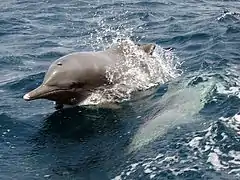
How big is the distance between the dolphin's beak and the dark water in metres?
0.56

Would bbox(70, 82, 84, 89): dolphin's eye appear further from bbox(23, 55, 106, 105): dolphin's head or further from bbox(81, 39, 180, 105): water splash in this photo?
bbox(81, 39, 180, 105): water splash

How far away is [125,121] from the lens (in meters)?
10.3

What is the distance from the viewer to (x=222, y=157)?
8.14m

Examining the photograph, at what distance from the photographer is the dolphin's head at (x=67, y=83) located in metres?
10.5

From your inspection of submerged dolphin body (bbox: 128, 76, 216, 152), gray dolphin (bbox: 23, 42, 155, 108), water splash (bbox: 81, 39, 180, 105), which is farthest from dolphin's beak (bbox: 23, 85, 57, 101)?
submerged dolphin body (bbox: 128, 76, 216, 152)

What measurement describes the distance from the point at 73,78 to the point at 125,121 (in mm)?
1475

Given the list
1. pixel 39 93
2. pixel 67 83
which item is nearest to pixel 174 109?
pixel 67 83

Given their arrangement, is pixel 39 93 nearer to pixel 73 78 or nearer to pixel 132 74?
pixel 73 78

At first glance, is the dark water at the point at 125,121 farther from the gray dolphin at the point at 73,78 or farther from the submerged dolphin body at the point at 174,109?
the gray dolphin at the point at 73,78

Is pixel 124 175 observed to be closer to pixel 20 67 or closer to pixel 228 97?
pixel 228 97

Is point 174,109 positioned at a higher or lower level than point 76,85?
lower

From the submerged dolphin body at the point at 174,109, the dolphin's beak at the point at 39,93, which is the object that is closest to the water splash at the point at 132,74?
the submerged dolphin body at the point at 174,109

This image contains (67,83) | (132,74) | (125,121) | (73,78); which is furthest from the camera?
(132,74)

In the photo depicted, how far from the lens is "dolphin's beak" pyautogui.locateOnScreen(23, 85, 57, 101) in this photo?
1025 centimetres
